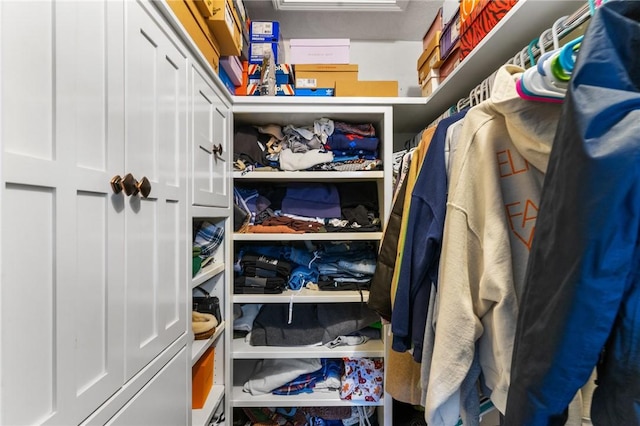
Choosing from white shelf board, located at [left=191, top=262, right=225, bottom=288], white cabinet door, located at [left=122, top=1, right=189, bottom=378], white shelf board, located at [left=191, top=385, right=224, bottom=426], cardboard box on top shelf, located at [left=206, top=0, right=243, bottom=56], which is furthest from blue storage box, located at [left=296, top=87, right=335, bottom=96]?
white shelf board, located at [left=191, top=385, right=224, bottom=426]

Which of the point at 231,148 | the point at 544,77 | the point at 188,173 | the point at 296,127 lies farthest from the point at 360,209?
the point at 544,77

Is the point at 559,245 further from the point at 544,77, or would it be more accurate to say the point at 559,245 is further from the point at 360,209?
the point at 360,209

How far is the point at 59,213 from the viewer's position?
17.6 inches

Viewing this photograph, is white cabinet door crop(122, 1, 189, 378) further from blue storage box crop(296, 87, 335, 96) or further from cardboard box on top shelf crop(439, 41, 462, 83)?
cardboard box on top shelf crop(439, 41, 462, 83)

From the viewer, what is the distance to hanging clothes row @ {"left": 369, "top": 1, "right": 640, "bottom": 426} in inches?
12.4

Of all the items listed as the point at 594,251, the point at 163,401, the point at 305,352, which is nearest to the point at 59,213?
the point at 163,401

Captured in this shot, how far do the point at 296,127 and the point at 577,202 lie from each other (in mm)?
1323

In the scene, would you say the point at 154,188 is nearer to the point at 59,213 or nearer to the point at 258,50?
the point at 59,213

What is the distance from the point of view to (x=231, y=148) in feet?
4.45

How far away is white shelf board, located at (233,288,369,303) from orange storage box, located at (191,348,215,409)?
0.90ft

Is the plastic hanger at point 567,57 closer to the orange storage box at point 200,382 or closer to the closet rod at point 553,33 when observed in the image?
the closet rod at point 553,33

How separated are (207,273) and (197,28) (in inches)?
33.7

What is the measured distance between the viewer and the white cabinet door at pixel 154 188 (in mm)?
632

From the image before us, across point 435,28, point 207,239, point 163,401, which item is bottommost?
point 163,401
